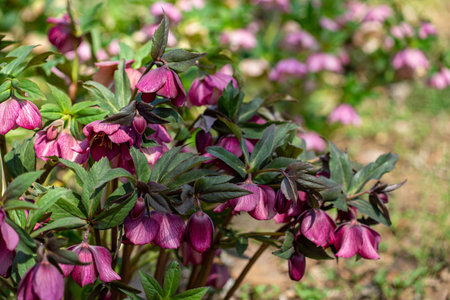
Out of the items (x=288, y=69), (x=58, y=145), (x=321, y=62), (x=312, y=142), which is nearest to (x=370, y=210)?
(x=58, y=145)

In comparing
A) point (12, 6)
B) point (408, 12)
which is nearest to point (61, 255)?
point (12, 6)

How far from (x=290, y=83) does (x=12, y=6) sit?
145 cm

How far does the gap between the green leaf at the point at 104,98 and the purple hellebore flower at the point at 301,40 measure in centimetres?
165

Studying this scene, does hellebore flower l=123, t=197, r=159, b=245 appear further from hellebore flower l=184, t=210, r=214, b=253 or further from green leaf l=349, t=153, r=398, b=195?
green leaf l=349, t=153, r=398, b=195

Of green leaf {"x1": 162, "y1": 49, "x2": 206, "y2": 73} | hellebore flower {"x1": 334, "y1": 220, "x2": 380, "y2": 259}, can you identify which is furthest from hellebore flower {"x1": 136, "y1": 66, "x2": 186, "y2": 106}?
hellebore flower {"x1": 334, "y1": 220, "x2": 380, "y2": 259}

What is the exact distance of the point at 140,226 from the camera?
0.74m

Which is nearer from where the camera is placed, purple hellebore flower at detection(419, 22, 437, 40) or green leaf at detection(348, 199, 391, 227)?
green leaf at detection(348, 199, 391, 227)

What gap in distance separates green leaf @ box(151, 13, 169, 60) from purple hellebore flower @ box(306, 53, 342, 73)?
63.6 inches

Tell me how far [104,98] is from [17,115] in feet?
0.47

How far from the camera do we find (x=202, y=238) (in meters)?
0.76

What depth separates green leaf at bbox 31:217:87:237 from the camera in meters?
0.68

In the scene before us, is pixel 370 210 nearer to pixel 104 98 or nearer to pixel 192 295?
pixel 192 295

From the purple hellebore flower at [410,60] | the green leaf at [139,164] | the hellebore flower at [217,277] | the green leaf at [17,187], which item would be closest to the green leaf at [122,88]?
the green leaf at [139,164]

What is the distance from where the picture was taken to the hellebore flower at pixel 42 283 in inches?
24.1
